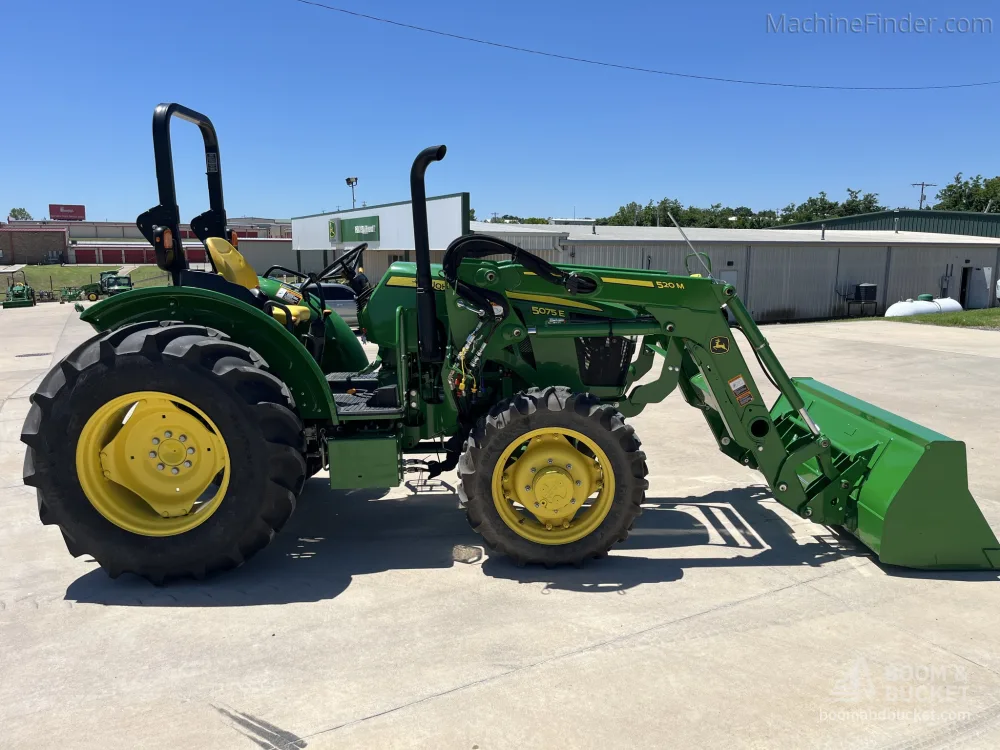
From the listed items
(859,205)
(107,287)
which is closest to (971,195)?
(859,205)

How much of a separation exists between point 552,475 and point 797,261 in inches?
801

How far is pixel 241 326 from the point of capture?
3980 mm

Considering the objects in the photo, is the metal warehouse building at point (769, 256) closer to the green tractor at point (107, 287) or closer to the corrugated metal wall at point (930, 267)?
the corrugated metal wall at point (930, 267)

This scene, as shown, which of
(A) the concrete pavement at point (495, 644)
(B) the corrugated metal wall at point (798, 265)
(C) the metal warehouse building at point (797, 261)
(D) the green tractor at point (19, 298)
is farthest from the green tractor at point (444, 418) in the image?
(D) the green tractor at point (19, 298)

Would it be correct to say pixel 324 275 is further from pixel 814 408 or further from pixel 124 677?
pixel 814 408

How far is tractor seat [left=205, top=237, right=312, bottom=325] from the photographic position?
15.0 feet

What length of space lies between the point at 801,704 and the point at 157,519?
3234 mm

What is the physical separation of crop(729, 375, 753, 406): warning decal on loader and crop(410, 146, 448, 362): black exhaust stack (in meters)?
1.75

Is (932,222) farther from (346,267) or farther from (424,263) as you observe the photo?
(424,263)

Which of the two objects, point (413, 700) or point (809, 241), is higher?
point (809, 241)

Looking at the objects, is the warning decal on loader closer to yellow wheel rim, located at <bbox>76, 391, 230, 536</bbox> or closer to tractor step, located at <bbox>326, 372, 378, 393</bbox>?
tractor step, located at <bbox>326, 372, 378, 393</bbox>

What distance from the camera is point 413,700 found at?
285 centimetres

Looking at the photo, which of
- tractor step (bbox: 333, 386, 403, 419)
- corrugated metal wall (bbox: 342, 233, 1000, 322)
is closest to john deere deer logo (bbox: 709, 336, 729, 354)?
tractor step (bbox: 333, 386, 403, 419)

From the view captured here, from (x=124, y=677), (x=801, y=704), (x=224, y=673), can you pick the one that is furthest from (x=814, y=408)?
(x=124, y=677)
